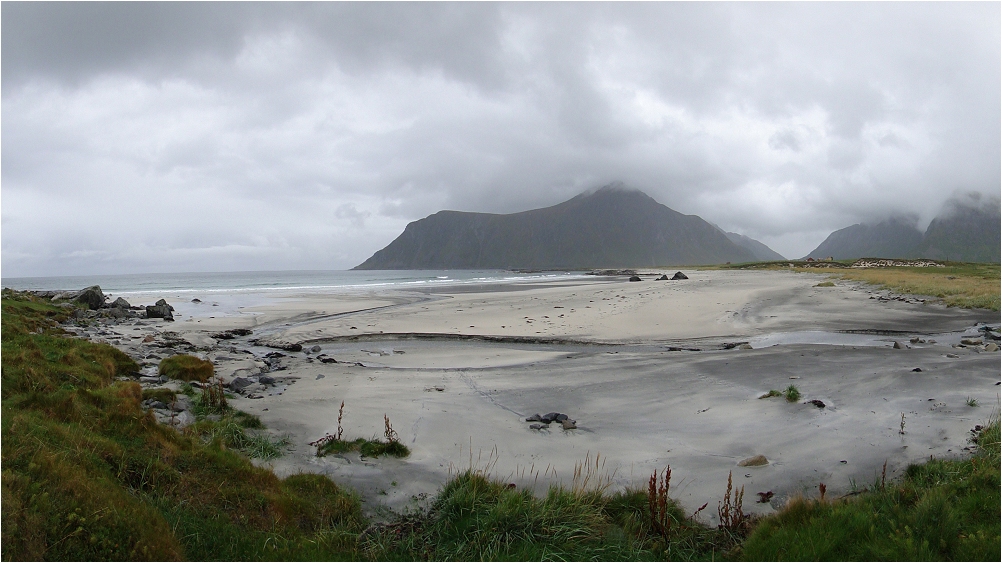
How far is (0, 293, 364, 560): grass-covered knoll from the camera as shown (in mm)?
3859

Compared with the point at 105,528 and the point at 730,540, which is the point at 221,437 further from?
the point at 730,540

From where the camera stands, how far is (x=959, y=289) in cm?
3503

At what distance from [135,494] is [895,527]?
7686 millimetres

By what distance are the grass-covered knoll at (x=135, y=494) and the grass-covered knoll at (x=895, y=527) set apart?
175 inches

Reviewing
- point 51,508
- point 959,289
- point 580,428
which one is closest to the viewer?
point 51,508

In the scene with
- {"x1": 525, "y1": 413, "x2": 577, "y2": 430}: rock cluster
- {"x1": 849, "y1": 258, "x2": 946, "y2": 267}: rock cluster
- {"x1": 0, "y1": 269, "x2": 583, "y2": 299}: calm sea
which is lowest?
{"x1": 525, "y1": 413, "x2": 577, "y2": 430}: rock cluster

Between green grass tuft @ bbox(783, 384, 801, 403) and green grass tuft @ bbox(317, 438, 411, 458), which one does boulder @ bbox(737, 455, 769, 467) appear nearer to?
green grass tuft @ bbox(783, 384, 801, 403)

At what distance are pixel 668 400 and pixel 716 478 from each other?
155 inches

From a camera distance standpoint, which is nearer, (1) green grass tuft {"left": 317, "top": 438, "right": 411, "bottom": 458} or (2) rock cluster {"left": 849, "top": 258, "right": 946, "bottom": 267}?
(1) green grass tuft {"left": 317, "top": 438, "right": 411, "bottom": 458}

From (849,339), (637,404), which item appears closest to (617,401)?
(637,404)

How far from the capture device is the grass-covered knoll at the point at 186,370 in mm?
11742

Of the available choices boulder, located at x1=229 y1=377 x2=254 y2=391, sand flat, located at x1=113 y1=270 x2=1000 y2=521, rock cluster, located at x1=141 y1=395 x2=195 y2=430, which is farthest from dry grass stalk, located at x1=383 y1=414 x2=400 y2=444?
boulder, located at x1=229 y1=377 x2=254 y2=391

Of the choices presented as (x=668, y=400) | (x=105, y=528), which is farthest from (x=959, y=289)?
(x=105, y=528)

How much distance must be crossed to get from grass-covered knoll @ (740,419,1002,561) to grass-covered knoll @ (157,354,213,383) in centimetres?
1229
